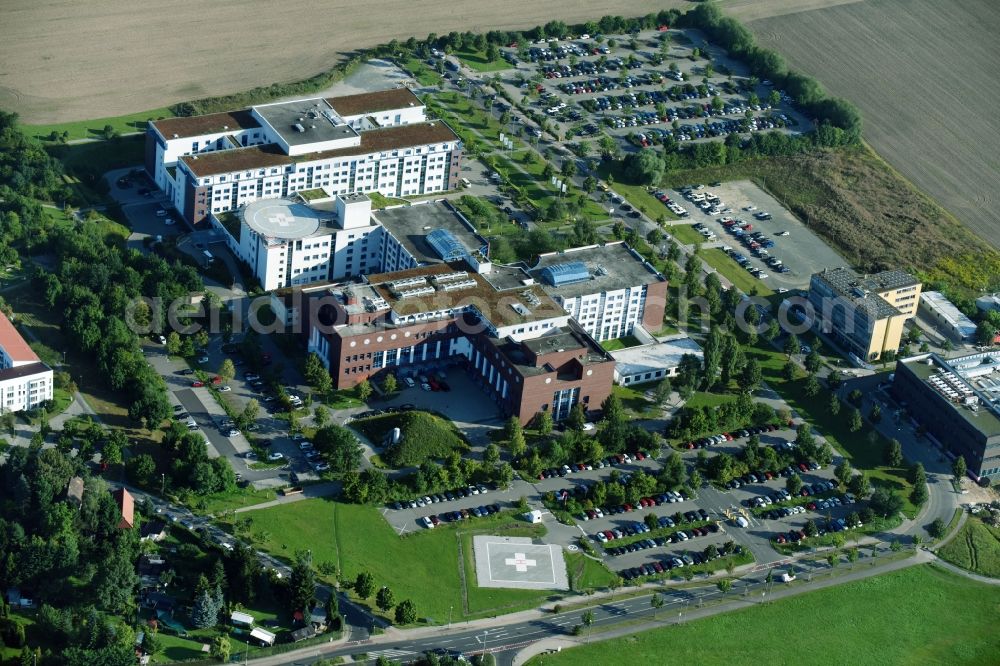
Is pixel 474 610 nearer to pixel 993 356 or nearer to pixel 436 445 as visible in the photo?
pixel 436 445

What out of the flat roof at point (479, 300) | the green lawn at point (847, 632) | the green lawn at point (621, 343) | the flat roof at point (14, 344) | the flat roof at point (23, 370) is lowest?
the green lawn at point (847, 632)

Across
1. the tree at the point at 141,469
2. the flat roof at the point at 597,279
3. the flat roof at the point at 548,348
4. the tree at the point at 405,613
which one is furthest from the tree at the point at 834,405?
the tree at the point at 141,469

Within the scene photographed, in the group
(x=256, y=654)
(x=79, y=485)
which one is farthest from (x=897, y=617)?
(x=79, y=485)

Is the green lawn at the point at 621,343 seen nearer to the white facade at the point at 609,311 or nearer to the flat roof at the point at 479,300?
the white facade at the point at 609,311

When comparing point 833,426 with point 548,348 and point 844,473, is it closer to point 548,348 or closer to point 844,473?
point 844,473

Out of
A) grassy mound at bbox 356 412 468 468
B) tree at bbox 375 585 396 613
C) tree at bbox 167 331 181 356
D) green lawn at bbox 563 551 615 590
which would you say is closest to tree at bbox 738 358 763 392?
grassy mound at bbox 356 412 468 468

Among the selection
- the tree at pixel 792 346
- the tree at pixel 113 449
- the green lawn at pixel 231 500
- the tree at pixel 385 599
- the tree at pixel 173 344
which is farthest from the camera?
the tree at pixel 792 346
